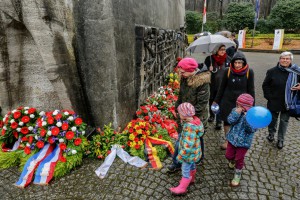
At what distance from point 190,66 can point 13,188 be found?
117 inches

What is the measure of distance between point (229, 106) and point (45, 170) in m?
3.08

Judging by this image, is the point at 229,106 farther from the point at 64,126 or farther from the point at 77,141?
the point at 64,126

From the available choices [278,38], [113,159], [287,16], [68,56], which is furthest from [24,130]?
[287,16]

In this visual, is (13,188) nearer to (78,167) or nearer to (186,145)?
(78,167)

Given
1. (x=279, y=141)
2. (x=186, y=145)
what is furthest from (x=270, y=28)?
(x=186, y=145)

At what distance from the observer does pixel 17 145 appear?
145 inches

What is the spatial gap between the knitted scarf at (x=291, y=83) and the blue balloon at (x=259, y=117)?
161cm

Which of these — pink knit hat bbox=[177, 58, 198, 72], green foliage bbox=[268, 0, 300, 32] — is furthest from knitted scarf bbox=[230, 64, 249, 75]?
green foliage bbox=[268, 0, 300, 32]

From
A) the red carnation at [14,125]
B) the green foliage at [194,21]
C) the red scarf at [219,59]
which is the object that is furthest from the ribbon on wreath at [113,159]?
the green foliage at [194,21]

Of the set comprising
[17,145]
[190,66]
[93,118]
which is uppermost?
[190,66]

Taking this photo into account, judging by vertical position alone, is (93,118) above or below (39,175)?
above

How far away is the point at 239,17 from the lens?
3009cm

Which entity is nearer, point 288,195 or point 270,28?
point 288,195

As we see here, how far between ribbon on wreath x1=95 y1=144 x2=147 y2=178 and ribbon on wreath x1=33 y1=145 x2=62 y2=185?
Answer: 0.65 meters
